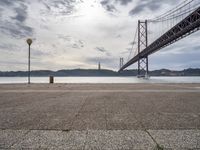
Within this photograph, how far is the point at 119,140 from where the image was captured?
3.17m

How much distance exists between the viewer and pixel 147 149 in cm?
282

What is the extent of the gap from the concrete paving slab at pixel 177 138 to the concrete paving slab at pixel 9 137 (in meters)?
2.25

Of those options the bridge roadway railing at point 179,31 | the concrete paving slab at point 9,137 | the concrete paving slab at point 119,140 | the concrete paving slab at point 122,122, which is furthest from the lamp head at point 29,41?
the bridge roadway railing at point 179,31

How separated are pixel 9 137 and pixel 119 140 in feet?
5.93

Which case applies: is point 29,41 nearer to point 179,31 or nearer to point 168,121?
point 168,121

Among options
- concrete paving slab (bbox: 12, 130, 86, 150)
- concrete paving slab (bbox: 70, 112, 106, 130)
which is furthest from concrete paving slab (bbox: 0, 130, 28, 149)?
concrete paving slab (bbox: 70, 112, 106, 130)

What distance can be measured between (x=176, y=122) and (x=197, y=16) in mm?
34123

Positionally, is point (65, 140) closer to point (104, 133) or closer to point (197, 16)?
point (104, 133)

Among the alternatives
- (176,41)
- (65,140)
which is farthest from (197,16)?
(65,140)

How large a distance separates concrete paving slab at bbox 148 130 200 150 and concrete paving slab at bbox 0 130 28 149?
2.25 metres

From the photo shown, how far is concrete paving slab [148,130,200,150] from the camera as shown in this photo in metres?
2.94

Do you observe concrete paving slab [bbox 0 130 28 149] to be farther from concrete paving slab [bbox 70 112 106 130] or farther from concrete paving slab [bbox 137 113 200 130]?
concrete paving slab [bbox 137 113 200 130]

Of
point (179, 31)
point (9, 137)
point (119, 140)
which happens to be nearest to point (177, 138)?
point (119, 140)

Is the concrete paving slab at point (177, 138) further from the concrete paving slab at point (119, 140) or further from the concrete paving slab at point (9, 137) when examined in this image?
the concrete paving slab at point (9, 137)
